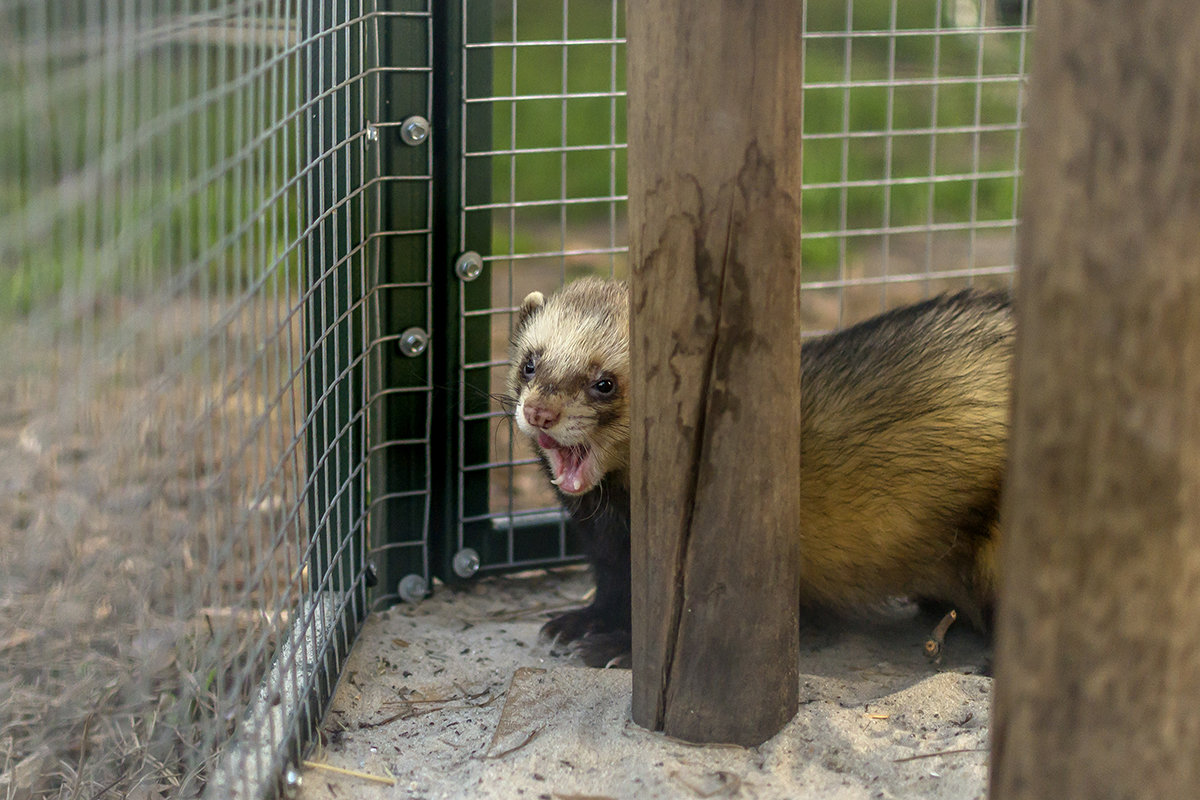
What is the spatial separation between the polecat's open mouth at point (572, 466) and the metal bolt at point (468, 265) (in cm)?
56

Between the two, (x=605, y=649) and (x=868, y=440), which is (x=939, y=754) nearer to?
(x=868, y=440)

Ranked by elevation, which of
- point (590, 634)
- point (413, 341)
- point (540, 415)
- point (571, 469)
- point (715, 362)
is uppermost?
point (715, 362)

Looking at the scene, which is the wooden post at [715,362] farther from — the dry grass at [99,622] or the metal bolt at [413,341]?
the metal bolt at [413,341]

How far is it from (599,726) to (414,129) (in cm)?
162

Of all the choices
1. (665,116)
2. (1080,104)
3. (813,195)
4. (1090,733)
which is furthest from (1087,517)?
(813,195)

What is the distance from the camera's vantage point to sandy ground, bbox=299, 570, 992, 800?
94.0 inches

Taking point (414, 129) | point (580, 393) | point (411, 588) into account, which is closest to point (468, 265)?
point (414, 129)

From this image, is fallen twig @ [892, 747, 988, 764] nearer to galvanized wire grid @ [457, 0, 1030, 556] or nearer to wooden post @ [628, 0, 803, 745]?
wooden post @ [628, 0, 803, 745]

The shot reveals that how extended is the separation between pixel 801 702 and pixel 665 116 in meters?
1.34

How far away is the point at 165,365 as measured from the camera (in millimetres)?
1968

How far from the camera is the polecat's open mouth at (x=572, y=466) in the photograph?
316 cm

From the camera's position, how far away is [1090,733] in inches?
65.2

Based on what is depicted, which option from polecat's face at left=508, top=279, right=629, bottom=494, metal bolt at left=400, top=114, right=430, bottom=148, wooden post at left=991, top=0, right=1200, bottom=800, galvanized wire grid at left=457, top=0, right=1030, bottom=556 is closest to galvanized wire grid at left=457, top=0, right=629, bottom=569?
galvanized wire grid at left=457, top=0, right=1030, bottom=556

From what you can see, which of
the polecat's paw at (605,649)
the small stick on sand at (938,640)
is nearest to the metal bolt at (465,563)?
the polecat's paw at (605,649)
